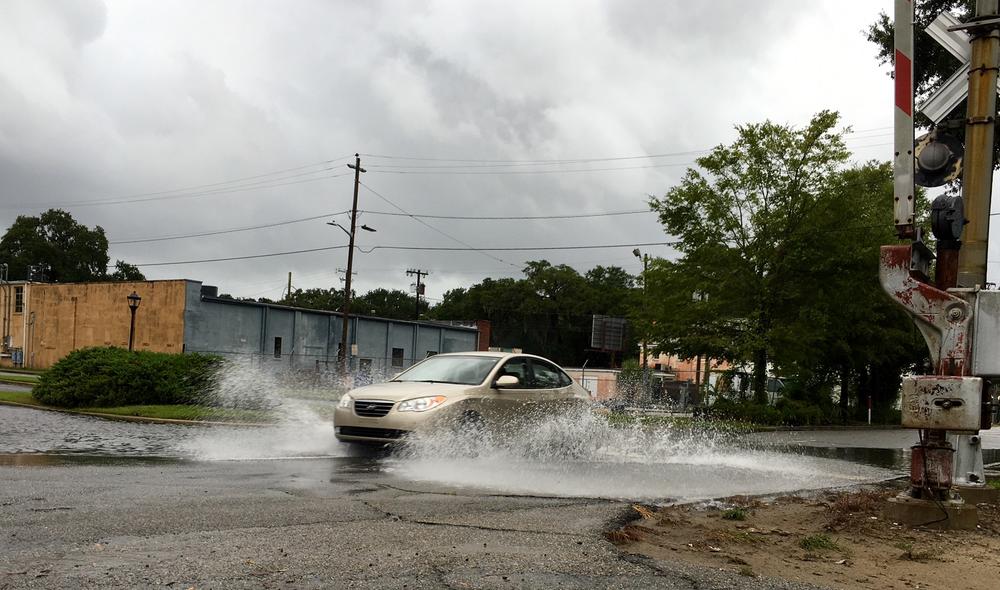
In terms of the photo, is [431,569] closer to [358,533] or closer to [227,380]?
[358,533]

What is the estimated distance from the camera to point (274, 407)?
21.0 metres

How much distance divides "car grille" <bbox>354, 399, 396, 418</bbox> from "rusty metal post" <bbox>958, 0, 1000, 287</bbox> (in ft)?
Answer: 20.7

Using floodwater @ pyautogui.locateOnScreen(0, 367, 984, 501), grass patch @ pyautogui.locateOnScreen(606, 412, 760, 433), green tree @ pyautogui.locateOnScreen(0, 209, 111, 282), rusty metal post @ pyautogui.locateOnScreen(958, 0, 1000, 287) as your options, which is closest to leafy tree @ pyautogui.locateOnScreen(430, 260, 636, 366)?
green tree @ pyautogui.locateOnScreen(0, 209, 111, 282)

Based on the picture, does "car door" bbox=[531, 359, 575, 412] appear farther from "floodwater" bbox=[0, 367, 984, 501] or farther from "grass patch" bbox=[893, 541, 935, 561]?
"grass patch" bbox=[893, 541, 935, 561]

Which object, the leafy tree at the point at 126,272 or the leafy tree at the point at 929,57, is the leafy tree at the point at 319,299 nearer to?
the leafy tree at the point at 126,272

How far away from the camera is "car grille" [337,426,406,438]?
34.0 feet

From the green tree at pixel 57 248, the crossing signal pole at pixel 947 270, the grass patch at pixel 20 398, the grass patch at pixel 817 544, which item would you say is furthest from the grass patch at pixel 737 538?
the green tree at pixel 57 248

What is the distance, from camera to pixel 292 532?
19.0 ft

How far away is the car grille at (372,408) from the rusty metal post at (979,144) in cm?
631

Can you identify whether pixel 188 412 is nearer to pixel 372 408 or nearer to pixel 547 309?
pixel 372 408

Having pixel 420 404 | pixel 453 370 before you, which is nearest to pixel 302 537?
pixel 420 404

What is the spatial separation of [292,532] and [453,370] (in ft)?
19.9

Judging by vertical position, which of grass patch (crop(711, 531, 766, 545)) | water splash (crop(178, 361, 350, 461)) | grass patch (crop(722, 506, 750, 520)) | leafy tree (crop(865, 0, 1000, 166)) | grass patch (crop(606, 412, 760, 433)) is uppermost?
leafy tree (crop(865, 0, 1000, 166))

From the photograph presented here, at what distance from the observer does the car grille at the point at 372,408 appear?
10.5 meters
